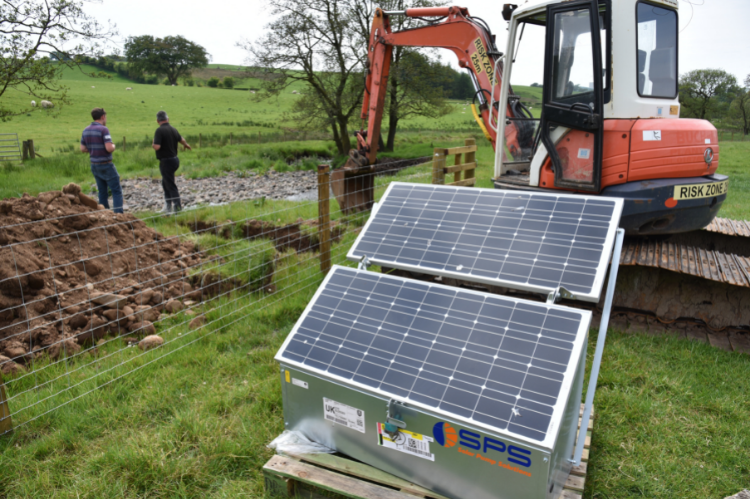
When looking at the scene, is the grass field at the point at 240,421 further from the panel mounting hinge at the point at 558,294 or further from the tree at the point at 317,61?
the tree at the point at 317,61

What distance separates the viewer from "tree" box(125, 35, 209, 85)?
92.4 m

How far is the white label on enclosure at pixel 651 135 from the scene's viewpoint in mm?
5719

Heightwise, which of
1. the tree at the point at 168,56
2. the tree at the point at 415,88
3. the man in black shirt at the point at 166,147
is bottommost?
the man in black shirt at the point at 166,147

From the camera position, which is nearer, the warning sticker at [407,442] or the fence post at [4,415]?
the warning sticker at [407,442]

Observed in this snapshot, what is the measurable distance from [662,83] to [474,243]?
4450 mm

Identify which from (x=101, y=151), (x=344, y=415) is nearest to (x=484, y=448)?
(x=344, y=415)

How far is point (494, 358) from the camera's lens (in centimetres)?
282

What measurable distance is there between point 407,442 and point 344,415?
485mm

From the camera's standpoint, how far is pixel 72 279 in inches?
242

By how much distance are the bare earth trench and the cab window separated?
32.6ft

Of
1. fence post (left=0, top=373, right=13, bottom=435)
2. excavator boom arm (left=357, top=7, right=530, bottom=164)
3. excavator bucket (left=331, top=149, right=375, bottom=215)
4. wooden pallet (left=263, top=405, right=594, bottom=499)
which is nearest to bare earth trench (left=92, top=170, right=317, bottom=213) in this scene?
excavator bucket (left=331, top=149, right=375, bottom=215)

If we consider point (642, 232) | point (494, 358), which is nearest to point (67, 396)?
point (494, 358)

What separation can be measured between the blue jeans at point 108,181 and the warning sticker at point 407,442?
9.02 m

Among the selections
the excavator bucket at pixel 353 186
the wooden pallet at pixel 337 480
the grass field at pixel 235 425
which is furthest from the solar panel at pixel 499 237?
the excavator bucket at pixel 353 186
